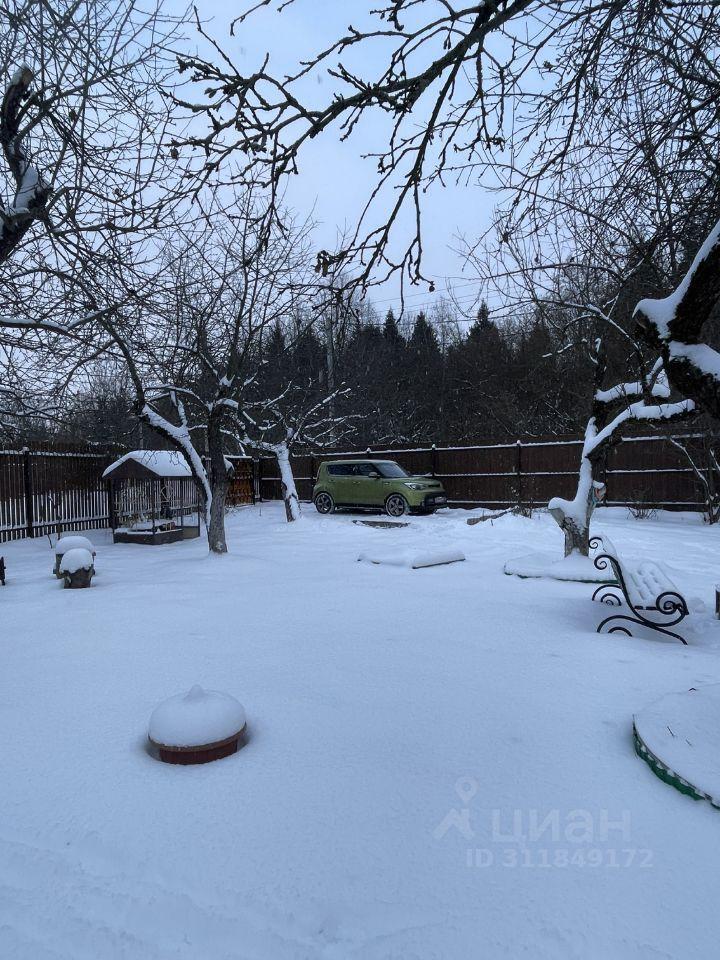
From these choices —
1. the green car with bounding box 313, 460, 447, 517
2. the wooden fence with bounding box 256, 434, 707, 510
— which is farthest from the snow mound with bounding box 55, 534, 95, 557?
the wooden fence with bounding box 256, 434, 707, 510

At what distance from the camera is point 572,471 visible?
15.1m

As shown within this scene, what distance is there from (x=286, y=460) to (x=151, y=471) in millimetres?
4135

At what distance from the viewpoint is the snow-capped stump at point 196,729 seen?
2953mm

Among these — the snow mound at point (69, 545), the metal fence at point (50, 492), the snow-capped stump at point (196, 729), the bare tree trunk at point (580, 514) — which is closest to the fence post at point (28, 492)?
the metal fence at point (50, 492)

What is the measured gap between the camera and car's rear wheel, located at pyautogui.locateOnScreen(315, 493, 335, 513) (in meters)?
17.5

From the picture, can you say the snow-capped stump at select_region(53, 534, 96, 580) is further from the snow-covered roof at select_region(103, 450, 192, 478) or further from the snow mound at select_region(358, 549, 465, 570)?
the snow mound at select_region(358, 549, 465, 570)

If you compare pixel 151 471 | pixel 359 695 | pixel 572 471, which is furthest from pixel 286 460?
pixel 359 695

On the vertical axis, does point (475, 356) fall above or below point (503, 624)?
above

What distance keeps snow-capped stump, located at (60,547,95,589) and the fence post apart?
565cm

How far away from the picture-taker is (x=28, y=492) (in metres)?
12.2

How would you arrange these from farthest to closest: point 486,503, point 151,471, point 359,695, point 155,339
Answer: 1. point 486,503
2. point 151,471
3. point 155,339
4. point 359,695

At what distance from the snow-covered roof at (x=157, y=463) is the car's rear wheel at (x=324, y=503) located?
206 inches

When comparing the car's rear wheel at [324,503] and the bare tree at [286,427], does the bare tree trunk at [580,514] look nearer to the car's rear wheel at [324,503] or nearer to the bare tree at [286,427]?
the bare tree at [286,427]

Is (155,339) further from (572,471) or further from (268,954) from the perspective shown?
(572,471)
